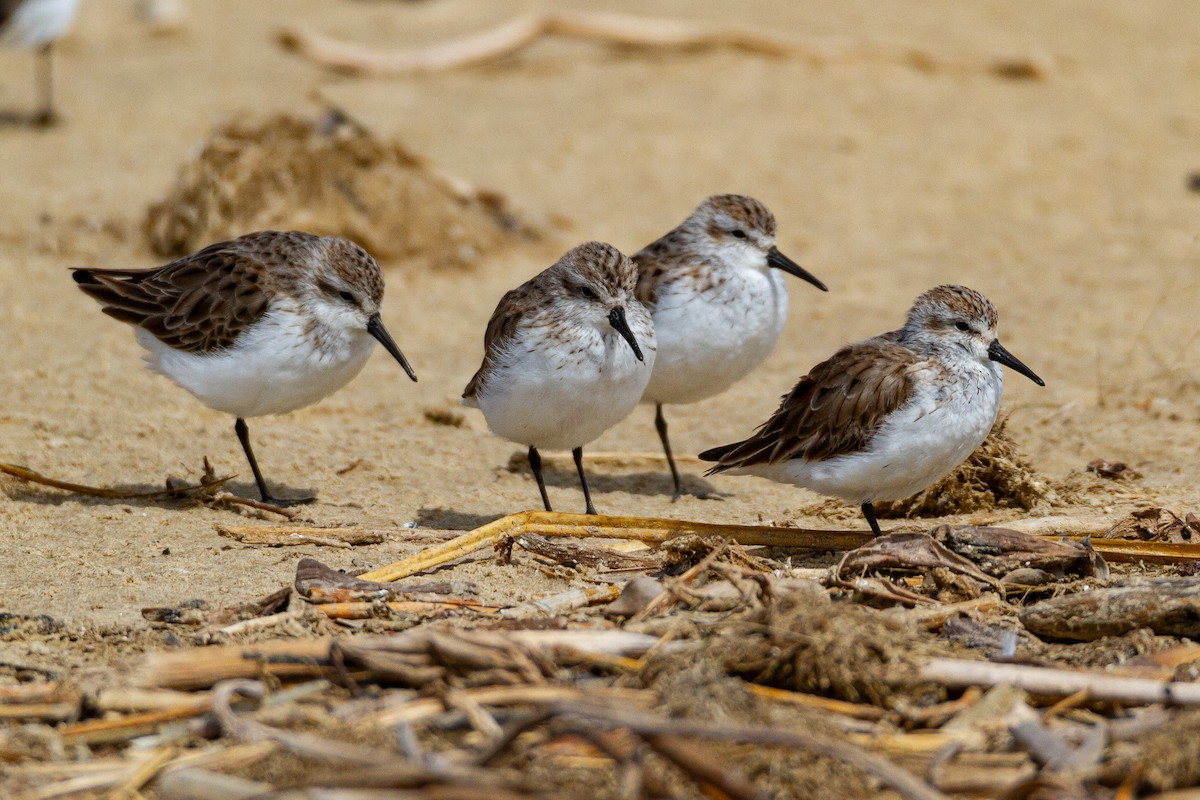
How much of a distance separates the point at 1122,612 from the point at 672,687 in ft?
5.78

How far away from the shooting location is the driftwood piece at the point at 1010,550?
548 centimetres

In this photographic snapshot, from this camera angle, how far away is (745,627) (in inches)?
177

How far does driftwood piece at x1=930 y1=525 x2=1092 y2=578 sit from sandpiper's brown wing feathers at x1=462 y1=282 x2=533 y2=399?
7.47 ft

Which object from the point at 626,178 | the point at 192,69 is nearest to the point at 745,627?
the point at 626,178

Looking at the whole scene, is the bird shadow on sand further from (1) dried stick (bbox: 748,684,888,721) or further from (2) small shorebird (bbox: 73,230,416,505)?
(1) dried stick (bbox: 748,684,888,721)

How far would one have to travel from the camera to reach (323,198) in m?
11.4

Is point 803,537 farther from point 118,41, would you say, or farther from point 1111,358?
point 118,41

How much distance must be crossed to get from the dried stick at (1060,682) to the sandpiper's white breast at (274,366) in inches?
152

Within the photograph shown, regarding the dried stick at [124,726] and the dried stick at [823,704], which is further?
the dried stick at [823,704]

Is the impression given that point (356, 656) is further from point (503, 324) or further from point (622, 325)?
point (503, 324)

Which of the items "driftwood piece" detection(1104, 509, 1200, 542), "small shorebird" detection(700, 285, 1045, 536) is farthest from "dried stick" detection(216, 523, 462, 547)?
"driftwood piece" detection(1104, 509, 1200, 542)

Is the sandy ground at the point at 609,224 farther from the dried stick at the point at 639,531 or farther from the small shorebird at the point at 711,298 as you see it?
the small shorebird at the point at 711,298

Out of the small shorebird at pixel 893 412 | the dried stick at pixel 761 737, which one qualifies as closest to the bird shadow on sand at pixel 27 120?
the small shorebird at pixel 893 412

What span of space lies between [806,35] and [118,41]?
845 cm
